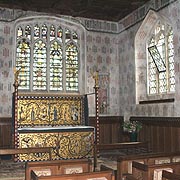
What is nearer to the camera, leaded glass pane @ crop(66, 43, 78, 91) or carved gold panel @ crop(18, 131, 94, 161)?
carved gold panel @ crop(18, 131, 94, 161)

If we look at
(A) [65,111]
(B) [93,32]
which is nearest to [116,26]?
(B) [93,32]

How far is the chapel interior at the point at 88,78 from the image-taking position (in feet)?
26.3

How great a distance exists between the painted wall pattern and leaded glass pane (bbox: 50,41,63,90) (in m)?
0.85

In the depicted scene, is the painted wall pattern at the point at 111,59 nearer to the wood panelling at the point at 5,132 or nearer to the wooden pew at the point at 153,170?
the wood panelling at the point at 5,132

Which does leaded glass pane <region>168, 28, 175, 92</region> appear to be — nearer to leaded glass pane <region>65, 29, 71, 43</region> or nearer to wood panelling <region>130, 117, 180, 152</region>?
wood panelling <region>130, 117, 180, 152</region>

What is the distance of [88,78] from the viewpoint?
1027 centimetres

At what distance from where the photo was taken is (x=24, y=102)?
8.80 meters

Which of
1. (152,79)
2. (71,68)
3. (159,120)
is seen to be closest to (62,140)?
(159,120)

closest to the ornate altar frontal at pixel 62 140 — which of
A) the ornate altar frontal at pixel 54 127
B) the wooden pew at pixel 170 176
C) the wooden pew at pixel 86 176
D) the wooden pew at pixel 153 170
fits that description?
the ornate altar frontal at pixel 54 127

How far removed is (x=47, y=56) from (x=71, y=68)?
0.88 metres

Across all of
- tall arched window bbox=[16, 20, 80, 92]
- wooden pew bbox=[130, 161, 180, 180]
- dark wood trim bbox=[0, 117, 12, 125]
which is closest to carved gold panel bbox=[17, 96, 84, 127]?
dark wood trim bbox=[0, 117, 12, 125]

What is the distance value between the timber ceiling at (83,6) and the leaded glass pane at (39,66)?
44.8 inches

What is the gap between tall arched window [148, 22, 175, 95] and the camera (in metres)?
8.47

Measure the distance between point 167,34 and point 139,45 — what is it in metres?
1.37
